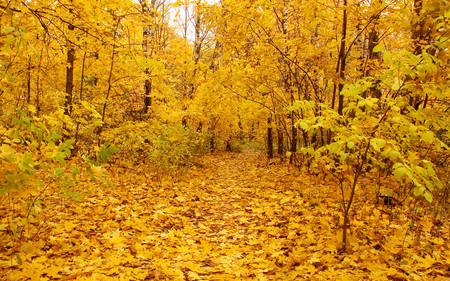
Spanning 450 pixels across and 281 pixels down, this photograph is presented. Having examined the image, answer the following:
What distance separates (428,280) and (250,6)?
5.62m

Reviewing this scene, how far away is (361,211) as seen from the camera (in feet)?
14.4

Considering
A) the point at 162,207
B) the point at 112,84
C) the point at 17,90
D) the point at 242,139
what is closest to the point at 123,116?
the point at 112,84

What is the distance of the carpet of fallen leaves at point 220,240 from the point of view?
2797 mm

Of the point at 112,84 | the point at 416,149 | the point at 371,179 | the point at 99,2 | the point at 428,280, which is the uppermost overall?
the point at 99,2

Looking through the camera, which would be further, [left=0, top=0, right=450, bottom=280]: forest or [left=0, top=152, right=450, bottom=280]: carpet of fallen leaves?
[left=0, top=152, right=450, bottom=280]: carpet of fallen leaves

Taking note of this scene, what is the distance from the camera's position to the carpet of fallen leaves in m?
2.80

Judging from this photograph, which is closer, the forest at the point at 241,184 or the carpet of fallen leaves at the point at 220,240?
the forest at the point at 241,184

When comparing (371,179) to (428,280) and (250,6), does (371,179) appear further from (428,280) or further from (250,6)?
(250,6)

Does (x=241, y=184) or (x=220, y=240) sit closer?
(x=220, y=240)

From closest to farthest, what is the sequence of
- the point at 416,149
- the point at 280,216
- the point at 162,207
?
the point at 416,149 < the point at 280,216 < the point at 162,207

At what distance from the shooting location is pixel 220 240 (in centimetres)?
387

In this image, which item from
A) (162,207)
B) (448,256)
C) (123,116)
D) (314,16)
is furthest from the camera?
(123,116)

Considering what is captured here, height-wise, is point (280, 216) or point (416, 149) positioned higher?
point (416, 149)

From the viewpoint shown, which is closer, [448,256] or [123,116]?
[448,256]
